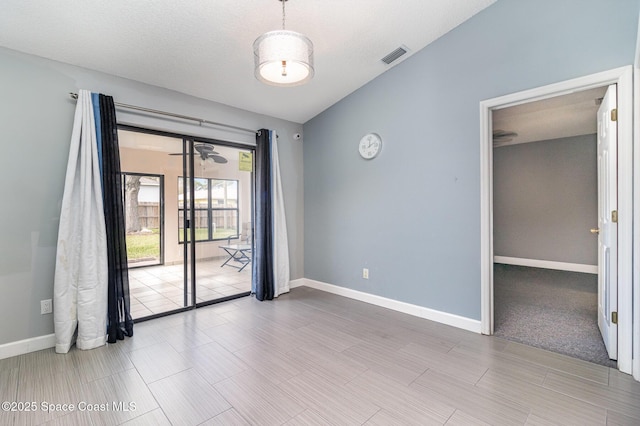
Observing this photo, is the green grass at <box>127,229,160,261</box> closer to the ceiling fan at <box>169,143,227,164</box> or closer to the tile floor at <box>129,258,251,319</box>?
the tile floor at <box>129,258,251,319</box>

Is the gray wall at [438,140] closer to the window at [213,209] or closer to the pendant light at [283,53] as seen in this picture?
the window at [213,209]

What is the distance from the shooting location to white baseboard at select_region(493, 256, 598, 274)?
532cm

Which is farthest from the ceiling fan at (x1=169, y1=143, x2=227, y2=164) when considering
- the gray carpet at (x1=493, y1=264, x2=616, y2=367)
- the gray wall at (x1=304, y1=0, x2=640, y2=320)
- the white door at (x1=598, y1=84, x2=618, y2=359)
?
the white door at (x1=598, y1=84, x2=618, y2=359)

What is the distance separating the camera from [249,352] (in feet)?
8.14

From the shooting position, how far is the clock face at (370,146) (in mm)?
3613

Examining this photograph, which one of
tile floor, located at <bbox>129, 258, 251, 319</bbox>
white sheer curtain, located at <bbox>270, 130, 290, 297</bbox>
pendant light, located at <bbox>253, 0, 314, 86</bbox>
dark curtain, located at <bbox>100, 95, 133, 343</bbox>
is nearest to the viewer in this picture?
pendant light, located at <bbox>253, 0, 314, 86</bbox>

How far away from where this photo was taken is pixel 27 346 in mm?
2457

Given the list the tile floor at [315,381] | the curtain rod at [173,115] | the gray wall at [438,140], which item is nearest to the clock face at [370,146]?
the gray wall at [438,140]

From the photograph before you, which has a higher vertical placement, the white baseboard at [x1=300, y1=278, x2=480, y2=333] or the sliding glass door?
the sliding glass door

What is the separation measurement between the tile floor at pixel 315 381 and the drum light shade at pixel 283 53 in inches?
86.3

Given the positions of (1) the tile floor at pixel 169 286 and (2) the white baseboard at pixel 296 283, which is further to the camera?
(2) the white baseboard at pixel 296 283

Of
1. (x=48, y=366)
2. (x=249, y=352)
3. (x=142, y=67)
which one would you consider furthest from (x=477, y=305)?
(x=142, y=67)

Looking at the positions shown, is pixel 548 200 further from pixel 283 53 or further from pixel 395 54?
pixel 283 53

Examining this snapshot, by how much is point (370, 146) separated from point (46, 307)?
3.66 m
